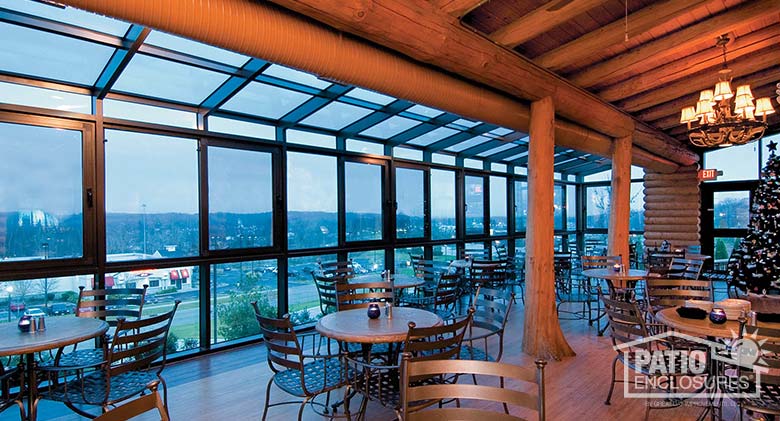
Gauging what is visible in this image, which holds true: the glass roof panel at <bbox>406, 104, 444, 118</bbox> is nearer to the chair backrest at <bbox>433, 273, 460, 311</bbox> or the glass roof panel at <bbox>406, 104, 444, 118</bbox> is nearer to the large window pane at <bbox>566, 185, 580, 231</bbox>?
the chair backrest at <bbox>433, 273, 460, 311</bbox>

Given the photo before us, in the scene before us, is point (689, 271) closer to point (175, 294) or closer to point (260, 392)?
point (260, 392)

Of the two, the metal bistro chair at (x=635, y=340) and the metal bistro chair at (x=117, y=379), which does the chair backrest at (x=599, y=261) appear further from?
the metal bistro chair at (x=117, y=379)

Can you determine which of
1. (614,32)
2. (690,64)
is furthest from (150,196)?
(690,64)

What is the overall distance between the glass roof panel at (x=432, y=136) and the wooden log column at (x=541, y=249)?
7.34 feet

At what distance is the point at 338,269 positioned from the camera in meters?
5.98

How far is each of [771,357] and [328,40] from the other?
11.6 feet

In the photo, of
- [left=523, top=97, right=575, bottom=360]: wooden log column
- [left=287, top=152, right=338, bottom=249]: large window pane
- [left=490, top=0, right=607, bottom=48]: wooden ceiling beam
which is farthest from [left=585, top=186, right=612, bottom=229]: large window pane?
[left=490, top=0, right=607, bottom=48]: wooden ceiling beam

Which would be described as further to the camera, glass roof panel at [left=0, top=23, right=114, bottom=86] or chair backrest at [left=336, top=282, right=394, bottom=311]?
chair backrest at [left=336, top=282, right=394, bottom=311]

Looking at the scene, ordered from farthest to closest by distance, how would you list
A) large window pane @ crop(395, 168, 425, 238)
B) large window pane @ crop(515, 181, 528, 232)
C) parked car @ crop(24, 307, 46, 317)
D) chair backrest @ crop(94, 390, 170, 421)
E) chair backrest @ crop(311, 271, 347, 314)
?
large window pane @ crop(515, 181, 528, 232)
large window pane @ crop(395, 168, 425, 238)
chair backrest @ crop(311, 271, 347, 314)
parked car @ crop(24, 307, 46, 317)
chair backrest @ crop(94, 390, 170, 421)

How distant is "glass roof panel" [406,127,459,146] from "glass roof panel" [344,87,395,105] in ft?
4.96

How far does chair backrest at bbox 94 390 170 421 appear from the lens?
1.50m

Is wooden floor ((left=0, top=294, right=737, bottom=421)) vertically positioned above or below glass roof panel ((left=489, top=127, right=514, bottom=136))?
below

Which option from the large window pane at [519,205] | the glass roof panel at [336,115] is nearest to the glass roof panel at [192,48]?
the glass roof panel at [336,115]

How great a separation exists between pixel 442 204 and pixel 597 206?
674 cm
